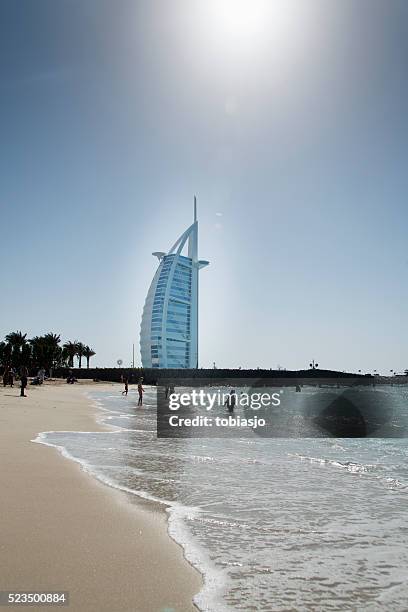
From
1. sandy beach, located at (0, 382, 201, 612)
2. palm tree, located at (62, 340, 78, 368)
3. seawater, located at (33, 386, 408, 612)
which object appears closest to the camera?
sandy beach, located at (0, 382, 201, 612)

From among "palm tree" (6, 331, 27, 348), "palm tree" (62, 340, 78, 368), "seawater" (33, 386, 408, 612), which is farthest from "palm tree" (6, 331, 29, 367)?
"seawater" (33, 386, 408, 612)

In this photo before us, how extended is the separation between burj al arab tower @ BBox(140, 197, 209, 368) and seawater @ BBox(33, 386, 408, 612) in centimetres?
16221

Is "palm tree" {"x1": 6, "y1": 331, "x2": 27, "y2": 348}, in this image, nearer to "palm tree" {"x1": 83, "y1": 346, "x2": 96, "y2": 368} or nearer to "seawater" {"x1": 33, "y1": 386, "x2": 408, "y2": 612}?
"palm tree" {"x1": 83, "y1": 346, "x2": 96, "y2": 368}

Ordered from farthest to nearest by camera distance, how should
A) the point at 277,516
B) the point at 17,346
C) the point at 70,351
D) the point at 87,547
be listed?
the point at 70,351 < the point at 17,346 < the point at 277,516 < the point at 87,547

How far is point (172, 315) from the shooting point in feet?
588

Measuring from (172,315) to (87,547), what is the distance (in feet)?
571

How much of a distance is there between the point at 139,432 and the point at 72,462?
28.4 feet

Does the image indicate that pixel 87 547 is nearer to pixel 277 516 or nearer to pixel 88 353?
pixel 277 516

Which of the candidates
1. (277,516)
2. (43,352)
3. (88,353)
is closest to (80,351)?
(88,353)

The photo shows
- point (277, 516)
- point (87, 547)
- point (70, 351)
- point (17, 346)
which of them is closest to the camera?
point (87, 547)

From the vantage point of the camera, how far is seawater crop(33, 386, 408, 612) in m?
4.86

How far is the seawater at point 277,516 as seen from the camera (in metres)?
4.86

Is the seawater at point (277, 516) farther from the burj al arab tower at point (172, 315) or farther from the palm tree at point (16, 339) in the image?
the burj al arab tower at point (172, 315)

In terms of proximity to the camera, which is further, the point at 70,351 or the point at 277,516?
the point at 70,351
